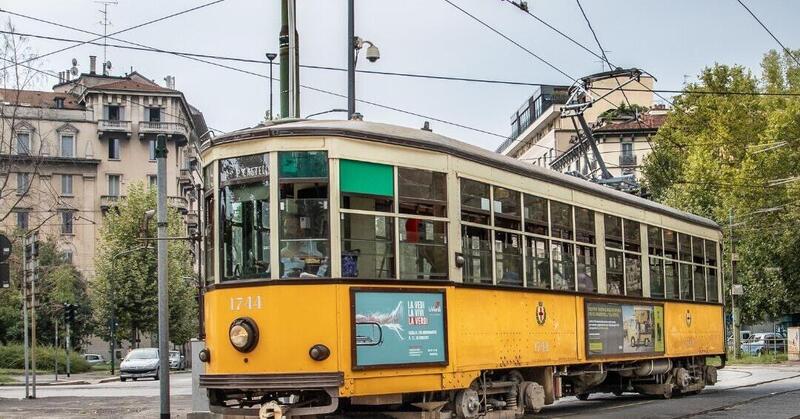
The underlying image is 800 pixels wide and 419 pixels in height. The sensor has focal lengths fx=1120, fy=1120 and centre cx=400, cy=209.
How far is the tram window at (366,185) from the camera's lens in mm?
11344

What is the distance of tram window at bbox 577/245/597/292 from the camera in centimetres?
1543

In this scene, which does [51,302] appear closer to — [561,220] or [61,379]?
[61,379]

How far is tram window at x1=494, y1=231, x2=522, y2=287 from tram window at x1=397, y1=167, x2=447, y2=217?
3.92 ft

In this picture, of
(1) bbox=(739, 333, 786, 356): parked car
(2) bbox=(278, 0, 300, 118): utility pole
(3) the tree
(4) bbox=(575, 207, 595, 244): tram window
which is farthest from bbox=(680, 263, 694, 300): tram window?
(3) the tree

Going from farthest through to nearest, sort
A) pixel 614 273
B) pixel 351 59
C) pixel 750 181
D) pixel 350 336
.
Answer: pixel 750 181, pixel 351 59, pixel 614 273, pixel 350 336

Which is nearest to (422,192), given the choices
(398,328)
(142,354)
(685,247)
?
(398,328)

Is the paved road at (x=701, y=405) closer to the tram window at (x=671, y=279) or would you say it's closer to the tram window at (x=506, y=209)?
the tram window at (x=671, y=279)

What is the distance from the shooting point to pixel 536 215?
14.2 meters

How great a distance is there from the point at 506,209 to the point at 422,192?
1798 millimetres

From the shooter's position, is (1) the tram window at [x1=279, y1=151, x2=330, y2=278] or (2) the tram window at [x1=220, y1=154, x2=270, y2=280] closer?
(1) the tram window at [x1=279, y1=151, x2=330, y2=278]

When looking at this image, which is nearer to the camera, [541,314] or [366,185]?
[366,185]

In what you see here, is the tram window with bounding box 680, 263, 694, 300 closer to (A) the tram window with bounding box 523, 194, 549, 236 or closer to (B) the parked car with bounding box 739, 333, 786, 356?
(A) the tram window with bounding box 523, 194, 549, 236

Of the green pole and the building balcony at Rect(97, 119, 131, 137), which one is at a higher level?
the building balcony at Rect(97, 119, 131, 137)

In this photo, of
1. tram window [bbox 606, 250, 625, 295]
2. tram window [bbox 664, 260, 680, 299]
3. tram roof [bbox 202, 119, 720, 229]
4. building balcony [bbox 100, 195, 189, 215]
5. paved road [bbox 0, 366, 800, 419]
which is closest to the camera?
tram roof [bbox 202, 119, 720, 229]
